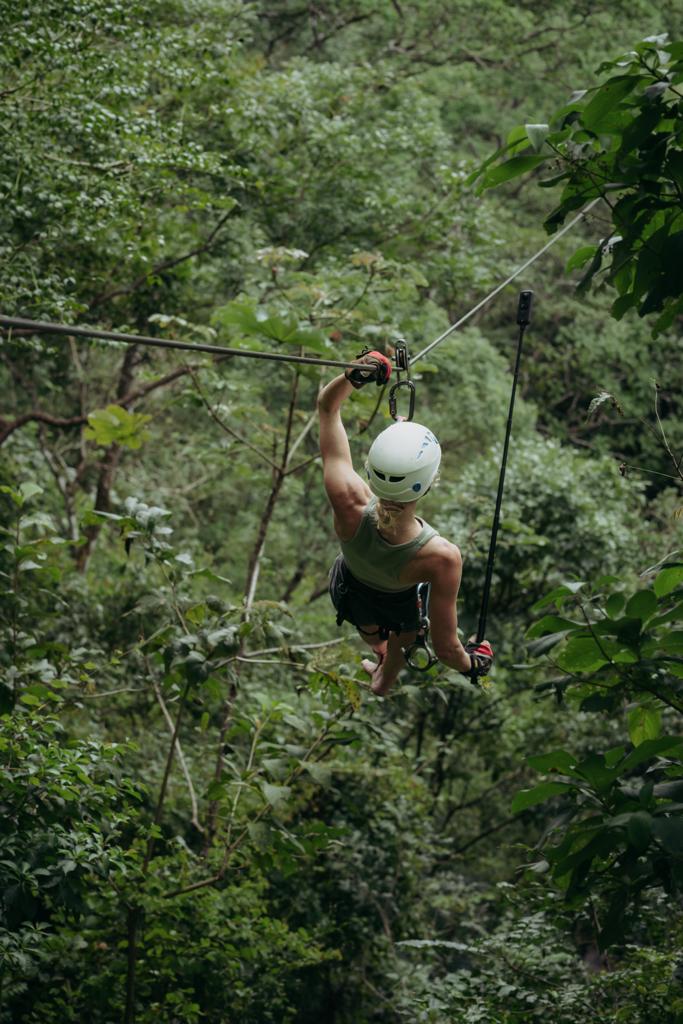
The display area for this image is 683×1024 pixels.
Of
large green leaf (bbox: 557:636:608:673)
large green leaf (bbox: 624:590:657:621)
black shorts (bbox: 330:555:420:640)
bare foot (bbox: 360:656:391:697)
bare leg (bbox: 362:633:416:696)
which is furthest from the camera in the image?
bare foot (bbox: 360:656:391:697)

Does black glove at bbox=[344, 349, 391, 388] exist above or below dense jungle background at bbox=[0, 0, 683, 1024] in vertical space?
above

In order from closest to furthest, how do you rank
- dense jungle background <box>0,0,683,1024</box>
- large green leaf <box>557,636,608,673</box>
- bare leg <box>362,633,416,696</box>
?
large green leaf <box>557,636,608,673</box> < dense jungle background <box>0,0,683,1024</box> < bare leg <box>362,633,416,696</box>

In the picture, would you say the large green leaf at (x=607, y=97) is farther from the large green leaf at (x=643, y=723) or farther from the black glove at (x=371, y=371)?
the large green leaf at (x=643, y=723)

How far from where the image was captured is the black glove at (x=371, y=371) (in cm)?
299

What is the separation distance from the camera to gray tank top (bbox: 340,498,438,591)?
3.04 meters

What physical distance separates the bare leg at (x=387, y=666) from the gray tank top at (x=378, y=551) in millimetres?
575

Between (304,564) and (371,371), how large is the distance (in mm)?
6890

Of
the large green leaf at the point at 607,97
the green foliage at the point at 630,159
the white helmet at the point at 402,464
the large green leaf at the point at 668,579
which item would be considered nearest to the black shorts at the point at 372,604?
the white helmet at the point at 402,464

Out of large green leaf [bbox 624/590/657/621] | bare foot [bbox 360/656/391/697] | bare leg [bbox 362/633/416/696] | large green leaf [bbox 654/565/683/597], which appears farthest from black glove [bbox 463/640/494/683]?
large green leaf [bbox 624/590/657/621]

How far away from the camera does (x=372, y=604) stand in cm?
333

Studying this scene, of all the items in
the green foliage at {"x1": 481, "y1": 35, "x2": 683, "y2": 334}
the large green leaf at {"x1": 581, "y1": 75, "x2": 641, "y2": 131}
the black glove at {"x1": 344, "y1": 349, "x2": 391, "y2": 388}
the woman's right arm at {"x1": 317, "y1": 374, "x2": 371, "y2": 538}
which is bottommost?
the woman's right arm at {"x1": 317, "y1": 374, "x2": 371, "y2": 538}

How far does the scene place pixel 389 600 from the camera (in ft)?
10.8

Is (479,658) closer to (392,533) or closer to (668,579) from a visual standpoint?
(392,533)

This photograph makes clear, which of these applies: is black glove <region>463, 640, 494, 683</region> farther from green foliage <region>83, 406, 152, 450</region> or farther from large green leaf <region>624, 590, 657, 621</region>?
green foliage <region>83, 406, 152, 450</region>
